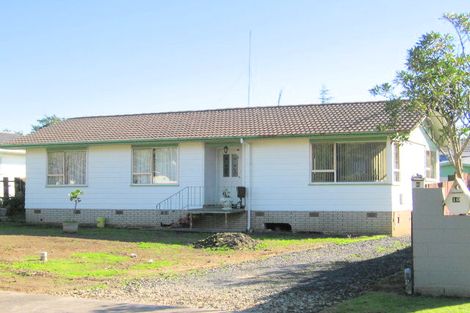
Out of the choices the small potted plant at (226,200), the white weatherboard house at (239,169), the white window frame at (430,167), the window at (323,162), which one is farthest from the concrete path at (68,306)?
the white window frame at (430,167)

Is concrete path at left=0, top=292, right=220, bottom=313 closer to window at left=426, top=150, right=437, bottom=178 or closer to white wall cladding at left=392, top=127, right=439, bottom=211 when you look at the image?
white wall cladding at left=392, top=127, right=439, bottom=211

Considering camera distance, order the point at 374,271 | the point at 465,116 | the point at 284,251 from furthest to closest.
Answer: the point at 284,251
the point at 374,271
the point at 465,116

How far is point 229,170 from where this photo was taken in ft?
77.0

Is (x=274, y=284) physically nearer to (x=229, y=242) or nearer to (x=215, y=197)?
(x=229, y=242)

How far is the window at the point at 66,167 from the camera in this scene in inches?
980

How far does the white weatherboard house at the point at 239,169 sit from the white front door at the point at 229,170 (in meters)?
0.04

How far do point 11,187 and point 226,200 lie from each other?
1605cm

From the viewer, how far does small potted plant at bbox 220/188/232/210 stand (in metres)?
22.0

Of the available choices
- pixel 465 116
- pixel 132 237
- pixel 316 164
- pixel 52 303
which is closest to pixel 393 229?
pixel 316 164

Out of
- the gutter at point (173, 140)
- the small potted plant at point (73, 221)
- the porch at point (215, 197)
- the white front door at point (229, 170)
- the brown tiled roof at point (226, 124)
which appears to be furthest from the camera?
the white front door at point (229, 170)

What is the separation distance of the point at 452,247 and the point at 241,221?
1348 centimetres

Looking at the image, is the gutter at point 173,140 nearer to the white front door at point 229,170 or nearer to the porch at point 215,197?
the porch at point 215,197

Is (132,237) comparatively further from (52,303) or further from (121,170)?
(52,303)

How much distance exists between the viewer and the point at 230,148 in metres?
23.4
